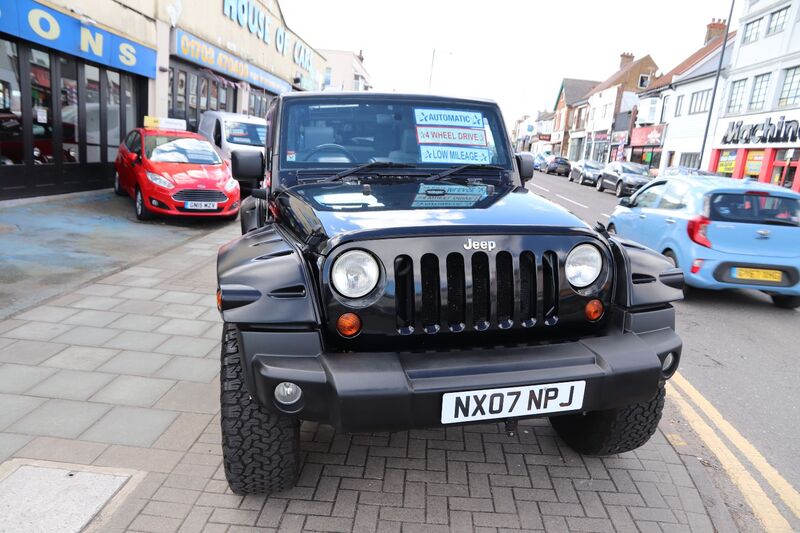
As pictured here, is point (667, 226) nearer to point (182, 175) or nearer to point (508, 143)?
point (508, 143)

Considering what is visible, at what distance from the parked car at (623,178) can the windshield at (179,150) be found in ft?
58.2

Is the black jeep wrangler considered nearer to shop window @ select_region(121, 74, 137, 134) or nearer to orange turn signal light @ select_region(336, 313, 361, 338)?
orange turn signal light @ select_region(336, 313, 361, 338)

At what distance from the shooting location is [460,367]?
6.96ft

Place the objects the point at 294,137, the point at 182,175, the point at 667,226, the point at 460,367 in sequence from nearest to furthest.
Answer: the point at 460,367, the point at 294,137, the point at 667,226, the point at 182,175

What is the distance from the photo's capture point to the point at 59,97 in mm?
10180

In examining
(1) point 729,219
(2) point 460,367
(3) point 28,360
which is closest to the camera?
(2) point 460,367

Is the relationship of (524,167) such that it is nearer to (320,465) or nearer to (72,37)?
(320,465)

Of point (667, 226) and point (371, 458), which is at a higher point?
point (667, 226)

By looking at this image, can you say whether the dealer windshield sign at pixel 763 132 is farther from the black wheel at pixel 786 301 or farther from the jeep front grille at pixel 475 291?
the jeep front grille at pixel 475 291

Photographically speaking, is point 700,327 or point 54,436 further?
point 700,327

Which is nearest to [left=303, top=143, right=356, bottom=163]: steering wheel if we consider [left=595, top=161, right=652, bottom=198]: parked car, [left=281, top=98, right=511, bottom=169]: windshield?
[left=281, top=98, right=511, bottom=169]: windshield

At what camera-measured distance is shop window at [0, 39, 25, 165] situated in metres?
8.83

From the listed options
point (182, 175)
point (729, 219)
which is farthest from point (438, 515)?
point (182, 175)

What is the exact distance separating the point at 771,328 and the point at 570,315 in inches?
182
